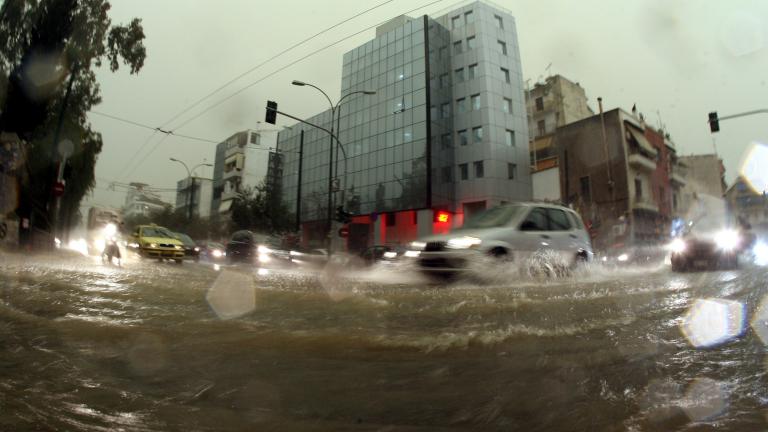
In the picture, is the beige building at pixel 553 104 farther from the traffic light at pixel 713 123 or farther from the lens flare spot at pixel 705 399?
the lens flare spot at pixel 705 399

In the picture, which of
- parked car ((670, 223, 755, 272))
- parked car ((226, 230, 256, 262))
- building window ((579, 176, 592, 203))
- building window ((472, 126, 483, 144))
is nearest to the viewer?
parked car ((670, 223, 755, 272))

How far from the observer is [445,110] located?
32688 millimetres

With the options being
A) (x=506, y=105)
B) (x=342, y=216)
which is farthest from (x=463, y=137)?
(x=342, y=216)

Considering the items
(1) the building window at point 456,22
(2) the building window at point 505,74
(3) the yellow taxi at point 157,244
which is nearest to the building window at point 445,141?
(2) the building window at point 505,74

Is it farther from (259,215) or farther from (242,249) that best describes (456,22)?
(242,249)

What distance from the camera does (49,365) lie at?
81.1 inches

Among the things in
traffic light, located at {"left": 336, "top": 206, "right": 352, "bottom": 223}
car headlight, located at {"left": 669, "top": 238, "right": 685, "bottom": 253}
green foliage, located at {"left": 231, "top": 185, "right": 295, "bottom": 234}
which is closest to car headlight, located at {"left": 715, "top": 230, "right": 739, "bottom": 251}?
car headlight, located at {"left": 669, "top": 238, "right": 685, "bottom": 253}

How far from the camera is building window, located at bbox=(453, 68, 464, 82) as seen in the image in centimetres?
3269

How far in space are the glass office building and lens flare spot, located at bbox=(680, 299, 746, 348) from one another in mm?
24175

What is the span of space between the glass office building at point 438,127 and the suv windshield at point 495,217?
68.2ft

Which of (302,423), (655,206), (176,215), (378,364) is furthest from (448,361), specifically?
(176,215)

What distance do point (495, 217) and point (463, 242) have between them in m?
Answer: 1.11

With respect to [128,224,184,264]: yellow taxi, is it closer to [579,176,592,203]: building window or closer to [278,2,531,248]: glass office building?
[278,2,531,248]: glass office building

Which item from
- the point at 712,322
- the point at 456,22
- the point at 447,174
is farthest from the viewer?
the point at 456,22
